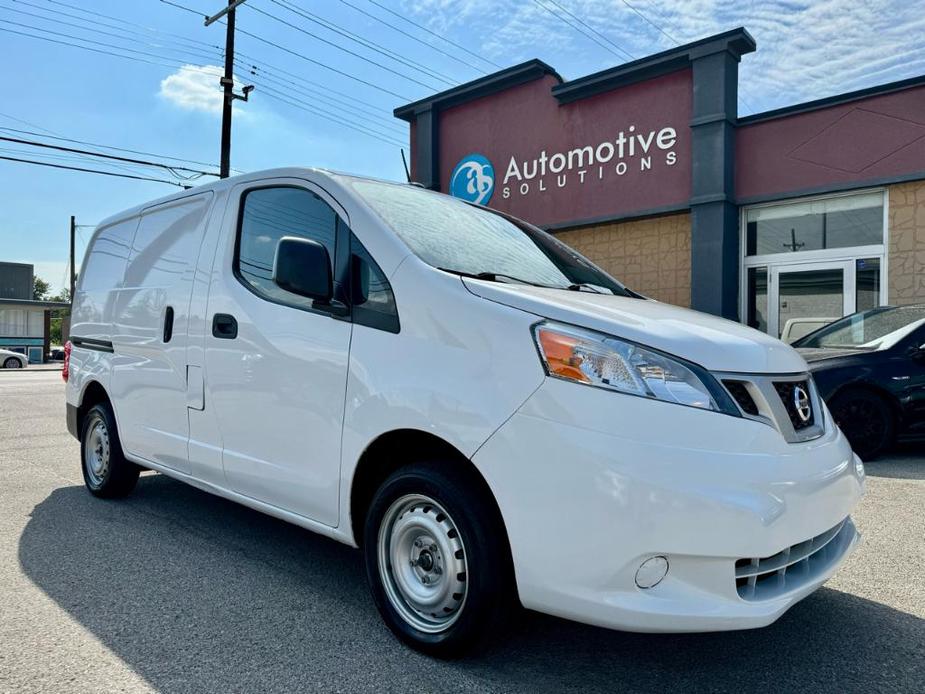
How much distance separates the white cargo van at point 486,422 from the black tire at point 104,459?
1.21 meters

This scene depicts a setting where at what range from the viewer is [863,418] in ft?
21.1

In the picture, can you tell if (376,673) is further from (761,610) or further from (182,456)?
(182,456)

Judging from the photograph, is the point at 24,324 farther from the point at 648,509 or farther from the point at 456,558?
the point at 648,509

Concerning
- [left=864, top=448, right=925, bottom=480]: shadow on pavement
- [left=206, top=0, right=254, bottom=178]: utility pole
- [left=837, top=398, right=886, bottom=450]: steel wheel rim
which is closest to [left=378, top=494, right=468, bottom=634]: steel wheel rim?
[left=864, top=448, right=925, bottom=480]: shadow on pavement

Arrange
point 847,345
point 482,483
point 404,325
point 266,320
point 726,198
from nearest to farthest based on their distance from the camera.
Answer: point 482,483 < point 404,325 < point 266,320 < point 847,345 < point 726,198

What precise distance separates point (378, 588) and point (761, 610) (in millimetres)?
1375

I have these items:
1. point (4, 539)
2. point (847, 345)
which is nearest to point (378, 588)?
point (4, 539)

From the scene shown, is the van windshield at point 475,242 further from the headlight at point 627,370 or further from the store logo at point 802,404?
the store logo at point 802,404

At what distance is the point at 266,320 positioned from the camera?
3164mm

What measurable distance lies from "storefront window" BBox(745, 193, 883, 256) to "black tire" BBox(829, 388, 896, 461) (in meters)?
5.03

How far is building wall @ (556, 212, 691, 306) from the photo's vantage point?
12.1m

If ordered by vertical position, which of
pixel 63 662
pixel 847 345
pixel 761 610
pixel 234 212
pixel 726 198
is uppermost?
pixel 726 198

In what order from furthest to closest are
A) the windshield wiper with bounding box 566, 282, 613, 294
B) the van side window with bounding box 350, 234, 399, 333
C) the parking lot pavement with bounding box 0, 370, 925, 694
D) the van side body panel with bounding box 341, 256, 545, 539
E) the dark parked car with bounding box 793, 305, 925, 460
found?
the dark parked car with bounding box 793, 305, 925, 460 < the windshield wiper with bounding box 566, 282, 613, 294 < the van side window with bounding box 350, 234, 399, 333 < the parking lot pavement with bounding box 0, 370, 925, 694 < the van side body panel with bounding box 341, 256, 545, 539

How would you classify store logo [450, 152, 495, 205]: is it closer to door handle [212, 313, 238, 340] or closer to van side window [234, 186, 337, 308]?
van side window [234, 186, 337, 308]
